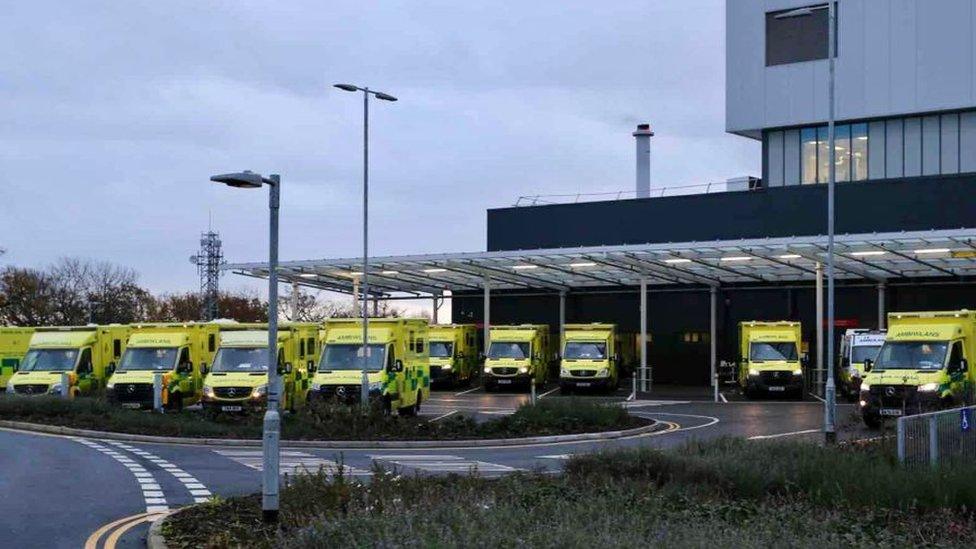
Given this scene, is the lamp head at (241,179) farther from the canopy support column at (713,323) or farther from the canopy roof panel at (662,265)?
the canopy support column at (713,323)

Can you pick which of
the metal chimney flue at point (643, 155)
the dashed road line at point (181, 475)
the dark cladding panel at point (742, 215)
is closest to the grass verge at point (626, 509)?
the dashed road line at point (181, 475)

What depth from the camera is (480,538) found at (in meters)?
9.25

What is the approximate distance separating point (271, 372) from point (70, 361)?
27235 mm

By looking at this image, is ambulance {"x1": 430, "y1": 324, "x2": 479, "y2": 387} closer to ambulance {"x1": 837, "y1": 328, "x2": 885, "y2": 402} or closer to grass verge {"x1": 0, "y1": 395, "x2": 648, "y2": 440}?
ambulance {"x1": 837, "y1": 328, "x2": 885, "y2": 402}

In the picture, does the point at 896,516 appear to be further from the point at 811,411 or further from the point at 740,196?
the point at 740,196

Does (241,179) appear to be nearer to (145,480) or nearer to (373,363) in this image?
(145,480)

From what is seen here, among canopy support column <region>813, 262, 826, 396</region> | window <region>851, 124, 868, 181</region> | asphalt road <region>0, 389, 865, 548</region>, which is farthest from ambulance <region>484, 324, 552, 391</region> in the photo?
window <region>851, 124, 868, 181</region>

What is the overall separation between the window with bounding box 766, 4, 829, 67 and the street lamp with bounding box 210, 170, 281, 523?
4818 cm

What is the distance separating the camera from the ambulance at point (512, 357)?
5078cm

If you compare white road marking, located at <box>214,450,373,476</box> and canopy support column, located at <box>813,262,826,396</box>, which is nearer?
white road marking, located at <box>214,450,373,476</box>

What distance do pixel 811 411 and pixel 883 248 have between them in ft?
24.2

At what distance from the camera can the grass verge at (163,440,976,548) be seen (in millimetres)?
9656

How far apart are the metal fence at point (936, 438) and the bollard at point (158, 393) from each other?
862 inches

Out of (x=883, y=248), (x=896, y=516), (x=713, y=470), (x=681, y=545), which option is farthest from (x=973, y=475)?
(x=883, y=248)
